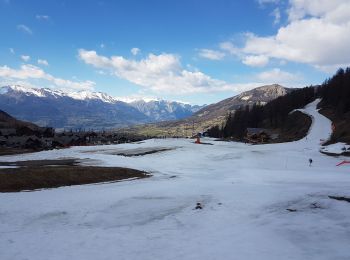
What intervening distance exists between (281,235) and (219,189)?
602 inches

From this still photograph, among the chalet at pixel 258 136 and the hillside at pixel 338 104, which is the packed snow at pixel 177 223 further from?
the chalet at pixel 258 136

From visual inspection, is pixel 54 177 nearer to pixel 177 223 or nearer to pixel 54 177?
pixel 54 177

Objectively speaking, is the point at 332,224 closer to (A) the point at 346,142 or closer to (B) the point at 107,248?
(B) the point at 107,248

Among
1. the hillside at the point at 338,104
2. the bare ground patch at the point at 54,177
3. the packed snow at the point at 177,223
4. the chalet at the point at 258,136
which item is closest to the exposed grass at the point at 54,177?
the bare ground patch at the point at 54,177

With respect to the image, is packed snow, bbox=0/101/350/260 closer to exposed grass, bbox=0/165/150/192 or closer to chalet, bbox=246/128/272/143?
exposed grass, bbox=0/165/150/192

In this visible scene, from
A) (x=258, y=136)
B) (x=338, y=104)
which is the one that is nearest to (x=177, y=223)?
(x=258, y=136)

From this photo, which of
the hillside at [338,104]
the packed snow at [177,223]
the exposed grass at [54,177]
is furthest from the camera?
the hillside at [338,104]

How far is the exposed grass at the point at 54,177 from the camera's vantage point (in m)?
38.3

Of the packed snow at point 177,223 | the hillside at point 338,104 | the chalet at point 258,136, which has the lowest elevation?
the packed snow at point 177,223

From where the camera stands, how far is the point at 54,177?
4256 centimetres

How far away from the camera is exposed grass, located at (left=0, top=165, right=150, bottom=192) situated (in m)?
38.3

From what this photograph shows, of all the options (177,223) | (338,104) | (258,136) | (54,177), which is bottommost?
(177,223)

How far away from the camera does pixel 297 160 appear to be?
67562 mm

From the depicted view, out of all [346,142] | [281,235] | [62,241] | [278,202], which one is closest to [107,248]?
[62,241]
